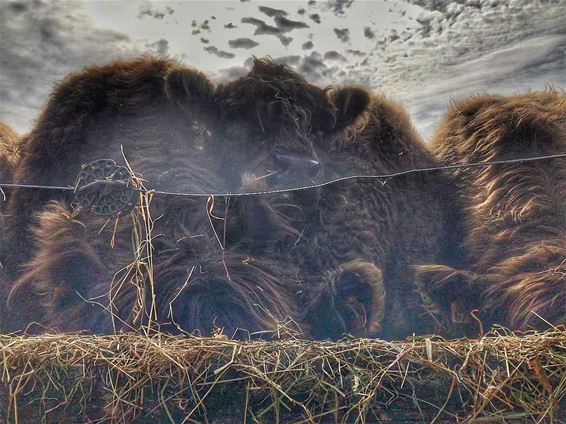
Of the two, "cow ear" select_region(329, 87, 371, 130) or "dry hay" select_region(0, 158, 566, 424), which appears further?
"cow ear" select_region(329, 87, 371, 130)

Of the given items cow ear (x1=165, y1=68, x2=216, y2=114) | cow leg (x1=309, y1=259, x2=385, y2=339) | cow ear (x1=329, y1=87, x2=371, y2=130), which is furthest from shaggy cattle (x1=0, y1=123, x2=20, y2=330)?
cow ear (x1=329, y1=87, x2=371, y2=130)

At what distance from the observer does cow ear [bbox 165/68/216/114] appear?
236 cm

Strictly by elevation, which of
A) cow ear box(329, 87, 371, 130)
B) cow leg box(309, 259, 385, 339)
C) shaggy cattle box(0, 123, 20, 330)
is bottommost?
shaggy cattle box(0, 123, 20, 330)

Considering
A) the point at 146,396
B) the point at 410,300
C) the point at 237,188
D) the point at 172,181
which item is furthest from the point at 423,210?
the point at 146,396

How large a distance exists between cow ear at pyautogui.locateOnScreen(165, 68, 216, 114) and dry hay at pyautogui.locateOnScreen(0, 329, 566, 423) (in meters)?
0.97

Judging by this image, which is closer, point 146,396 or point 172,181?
point 146,396

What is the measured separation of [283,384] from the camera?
1626 millimetres

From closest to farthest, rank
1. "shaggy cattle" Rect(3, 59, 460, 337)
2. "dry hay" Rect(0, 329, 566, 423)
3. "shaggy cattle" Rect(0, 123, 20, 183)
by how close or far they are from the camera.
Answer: "dry hay" Rect(0, 329, 566, 423)
"shaggy cattle" Rect(3, 59, 460, 337)
"shaggy cattle" Rect(0, 123, 20, 183)

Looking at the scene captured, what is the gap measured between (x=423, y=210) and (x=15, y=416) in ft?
5.12

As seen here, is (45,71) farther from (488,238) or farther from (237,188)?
(488,238)

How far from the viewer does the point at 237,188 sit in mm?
2320

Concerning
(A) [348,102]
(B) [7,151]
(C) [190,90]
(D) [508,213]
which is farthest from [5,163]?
(D) [508,213]

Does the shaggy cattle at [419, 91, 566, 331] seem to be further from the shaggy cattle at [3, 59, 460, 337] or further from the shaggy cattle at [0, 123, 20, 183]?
the shaggy cattle at [0, 123, 20, 183]

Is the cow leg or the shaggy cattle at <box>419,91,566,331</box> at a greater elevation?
the shaggy cattle at <box>419,91,566,331</box>
